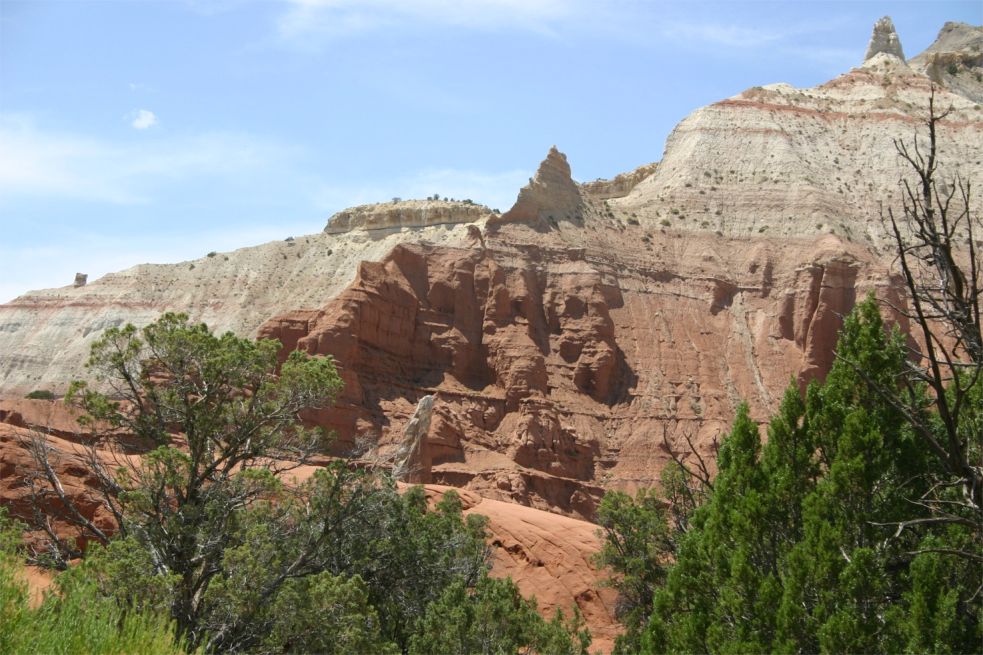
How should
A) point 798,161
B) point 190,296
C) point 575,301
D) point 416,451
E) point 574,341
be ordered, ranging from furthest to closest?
1. point 798,161
2. point 190,296
3. point 575,301
4. point 574,341
5. point 416,451

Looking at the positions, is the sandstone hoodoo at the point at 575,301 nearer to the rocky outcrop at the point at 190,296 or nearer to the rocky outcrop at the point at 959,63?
the rocky outcrop at the point at 190,296

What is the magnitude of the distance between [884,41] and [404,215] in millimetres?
51145

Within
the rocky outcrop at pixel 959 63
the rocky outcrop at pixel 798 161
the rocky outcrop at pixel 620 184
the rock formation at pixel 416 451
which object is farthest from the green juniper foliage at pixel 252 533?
the rocky outcrop at pixel 959 63

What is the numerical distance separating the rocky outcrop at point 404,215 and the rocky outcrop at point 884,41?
43730 millimetres

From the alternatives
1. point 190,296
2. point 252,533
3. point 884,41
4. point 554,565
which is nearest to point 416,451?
point 554,565

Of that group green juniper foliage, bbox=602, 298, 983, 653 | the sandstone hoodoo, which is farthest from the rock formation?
green juniper foliage, bbox=602, 298, 983, 653

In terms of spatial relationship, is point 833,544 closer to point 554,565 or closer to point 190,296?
point 554,565

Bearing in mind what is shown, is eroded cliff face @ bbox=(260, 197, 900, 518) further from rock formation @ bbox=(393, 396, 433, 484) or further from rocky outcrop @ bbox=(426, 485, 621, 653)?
rocky outcrop @ bbox=(426, 485, 621, 653)

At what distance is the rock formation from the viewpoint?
54.1 metres

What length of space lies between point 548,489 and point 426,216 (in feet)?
126

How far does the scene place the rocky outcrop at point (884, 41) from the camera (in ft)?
366

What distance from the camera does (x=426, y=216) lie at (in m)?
95.4

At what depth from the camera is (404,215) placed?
9669cm

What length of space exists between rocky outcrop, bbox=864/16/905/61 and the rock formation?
7287cm
